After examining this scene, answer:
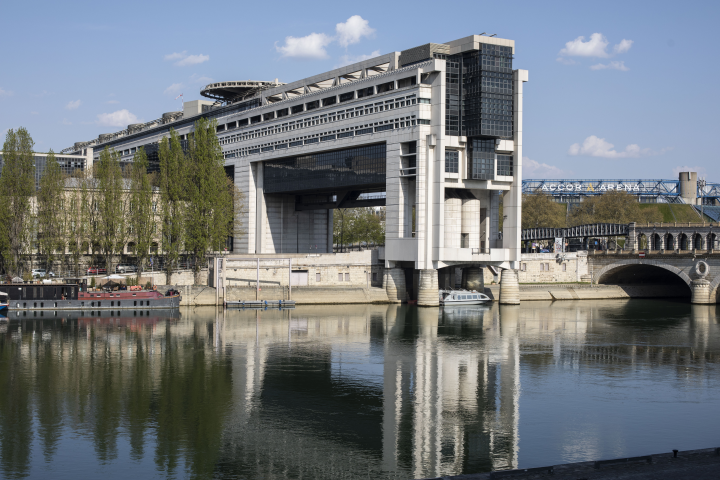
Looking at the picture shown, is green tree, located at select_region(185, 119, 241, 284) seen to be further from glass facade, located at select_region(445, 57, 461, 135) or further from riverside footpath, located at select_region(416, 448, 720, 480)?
riverside footpath, located at select_region(416, 448, 720, 480)

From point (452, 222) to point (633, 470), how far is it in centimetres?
7298

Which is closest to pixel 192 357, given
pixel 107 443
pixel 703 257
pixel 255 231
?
pixel 107 443

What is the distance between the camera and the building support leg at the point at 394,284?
347 feet

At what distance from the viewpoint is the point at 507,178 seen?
100938mm

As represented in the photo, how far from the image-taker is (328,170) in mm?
114500

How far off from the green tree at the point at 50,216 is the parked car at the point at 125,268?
8601 mm

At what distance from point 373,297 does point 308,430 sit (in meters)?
64.4

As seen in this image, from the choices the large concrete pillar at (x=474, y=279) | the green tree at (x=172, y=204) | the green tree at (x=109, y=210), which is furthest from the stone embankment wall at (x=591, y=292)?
the green tree at (x=109, y=210)

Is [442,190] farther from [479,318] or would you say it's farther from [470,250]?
[479,318]

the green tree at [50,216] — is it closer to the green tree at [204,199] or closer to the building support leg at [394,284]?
the green tree at [204,199]

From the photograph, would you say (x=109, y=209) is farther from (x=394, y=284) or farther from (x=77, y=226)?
(x=394, y=284)

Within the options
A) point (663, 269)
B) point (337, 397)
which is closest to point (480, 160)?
point (663, 269)

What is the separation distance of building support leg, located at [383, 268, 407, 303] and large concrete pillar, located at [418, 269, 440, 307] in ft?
18.1

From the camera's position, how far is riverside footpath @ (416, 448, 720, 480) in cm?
2819
